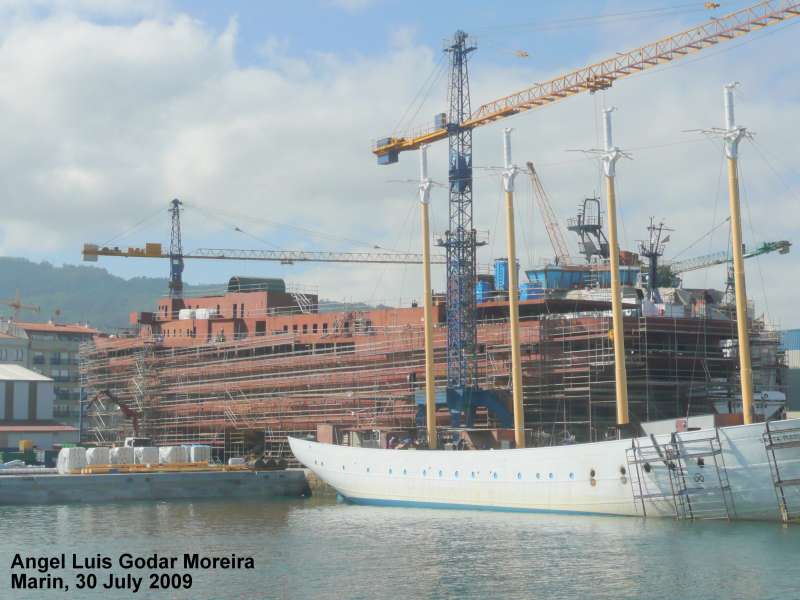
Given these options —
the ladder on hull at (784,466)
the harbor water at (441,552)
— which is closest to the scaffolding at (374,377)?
the harbor water at (441,552)

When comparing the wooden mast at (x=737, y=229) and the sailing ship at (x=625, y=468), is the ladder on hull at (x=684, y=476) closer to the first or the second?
the sailing ship at (x=625, y=468)

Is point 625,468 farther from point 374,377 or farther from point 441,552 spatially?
point 374,377

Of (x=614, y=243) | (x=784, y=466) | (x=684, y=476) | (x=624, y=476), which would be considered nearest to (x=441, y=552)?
(x=624, y=476)

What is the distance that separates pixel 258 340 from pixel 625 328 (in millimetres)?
33083

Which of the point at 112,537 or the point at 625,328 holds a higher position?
the point at 625,328

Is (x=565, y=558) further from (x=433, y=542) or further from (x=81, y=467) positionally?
(x=81, y=467)

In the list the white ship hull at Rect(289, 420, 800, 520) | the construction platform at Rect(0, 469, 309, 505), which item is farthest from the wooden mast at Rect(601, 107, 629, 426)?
the construction platform at Rect(0, 469, 309, 505)

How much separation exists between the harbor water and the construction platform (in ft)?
39.6

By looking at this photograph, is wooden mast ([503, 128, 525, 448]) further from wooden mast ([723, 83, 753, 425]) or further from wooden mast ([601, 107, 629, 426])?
wooden mast ([723, 83, 753, 425])

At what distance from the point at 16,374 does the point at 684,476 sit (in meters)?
75.6

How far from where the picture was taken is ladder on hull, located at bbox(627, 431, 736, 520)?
4269 cm

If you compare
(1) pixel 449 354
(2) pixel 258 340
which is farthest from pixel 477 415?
(2) pixel 258 340

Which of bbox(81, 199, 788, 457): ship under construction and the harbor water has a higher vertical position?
bbox(81, 199, 788, 457): ship under construction

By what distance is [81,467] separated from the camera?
71875mm
